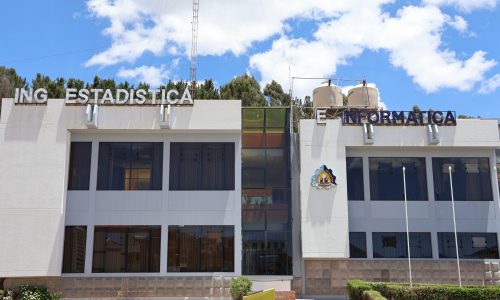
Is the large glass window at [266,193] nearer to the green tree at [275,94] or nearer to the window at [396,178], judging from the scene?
the window at [396,178]

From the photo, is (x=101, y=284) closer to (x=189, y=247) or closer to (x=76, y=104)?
(x=189, y=247)

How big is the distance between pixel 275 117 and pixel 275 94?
3454 centimetres

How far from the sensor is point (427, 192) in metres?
33.8

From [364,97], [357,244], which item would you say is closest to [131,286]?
→ [357,244]

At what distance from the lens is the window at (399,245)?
109 feet

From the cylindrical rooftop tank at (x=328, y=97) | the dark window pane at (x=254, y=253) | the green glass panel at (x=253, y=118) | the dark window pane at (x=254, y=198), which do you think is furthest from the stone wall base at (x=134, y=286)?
the cylindrical rooftop tank at (x=328, y=97)

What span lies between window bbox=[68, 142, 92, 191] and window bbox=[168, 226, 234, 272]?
609 centimetres

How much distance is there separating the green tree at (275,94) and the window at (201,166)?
33.1 m

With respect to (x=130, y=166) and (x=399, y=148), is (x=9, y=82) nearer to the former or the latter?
(x=130, y=166)

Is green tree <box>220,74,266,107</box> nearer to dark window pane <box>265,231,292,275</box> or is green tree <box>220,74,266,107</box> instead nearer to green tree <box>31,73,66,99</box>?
green tree <box>31,73,66,99</box>

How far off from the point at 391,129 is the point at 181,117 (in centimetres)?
1338

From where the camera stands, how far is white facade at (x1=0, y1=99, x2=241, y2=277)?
1201 inches

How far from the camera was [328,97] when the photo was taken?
38.0 metres

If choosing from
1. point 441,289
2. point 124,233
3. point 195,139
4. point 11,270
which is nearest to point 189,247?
point 124,233
